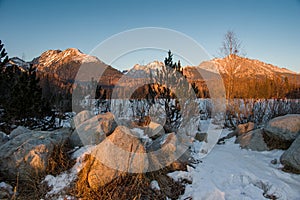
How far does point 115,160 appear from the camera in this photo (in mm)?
3336

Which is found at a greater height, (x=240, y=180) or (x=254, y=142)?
(x=254, y=142)

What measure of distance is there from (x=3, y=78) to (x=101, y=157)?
839 centimetres

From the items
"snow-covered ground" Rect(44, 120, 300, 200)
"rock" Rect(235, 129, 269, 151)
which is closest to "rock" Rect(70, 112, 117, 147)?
"snow-covered ground" Rect(44, 120, 300, 200)

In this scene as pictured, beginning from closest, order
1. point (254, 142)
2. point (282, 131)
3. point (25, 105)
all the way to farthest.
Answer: point (282, 131)
point (254, 142)
point (25, 105)

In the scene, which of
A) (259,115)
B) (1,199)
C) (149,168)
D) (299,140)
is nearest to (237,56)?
(259,115)

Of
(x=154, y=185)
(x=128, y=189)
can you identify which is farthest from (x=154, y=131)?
(x=128, y=189)

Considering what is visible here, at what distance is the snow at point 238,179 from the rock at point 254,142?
77 centimetres

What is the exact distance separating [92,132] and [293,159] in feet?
15.8

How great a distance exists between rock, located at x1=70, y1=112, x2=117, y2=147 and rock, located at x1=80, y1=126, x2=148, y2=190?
3.42ft

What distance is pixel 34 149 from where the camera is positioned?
3561 millimetres

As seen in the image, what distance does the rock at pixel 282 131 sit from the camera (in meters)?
5.78

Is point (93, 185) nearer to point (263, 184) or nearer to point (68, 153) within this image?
point (68, 153)

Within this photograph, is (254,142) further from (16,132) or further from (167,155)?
(16,132)

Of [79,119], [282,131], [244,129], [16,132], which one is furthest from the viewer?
[244,129]
